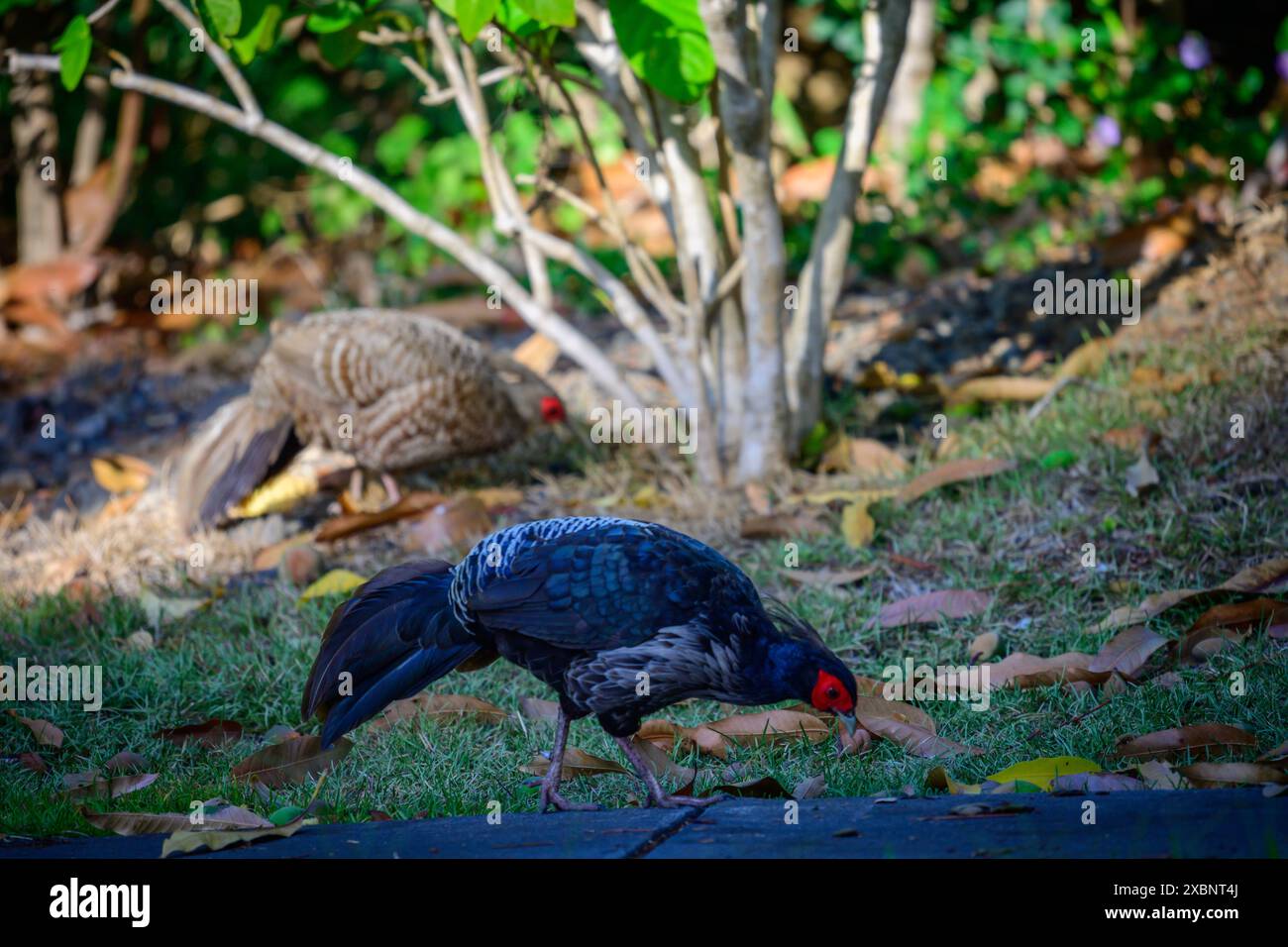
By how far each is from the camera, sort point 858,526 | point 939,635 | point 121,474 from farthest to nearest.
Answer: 1. point 121,474
2. point 858,526
3. point 939,635

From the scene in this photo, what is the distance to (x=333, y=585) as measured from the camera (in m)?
4.98

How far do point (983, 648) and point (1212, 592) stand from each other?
69 centimetres

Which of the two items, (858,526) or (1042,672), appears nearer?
(1042,672)

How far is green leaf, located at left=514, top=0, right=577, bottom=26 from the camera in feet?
12.9

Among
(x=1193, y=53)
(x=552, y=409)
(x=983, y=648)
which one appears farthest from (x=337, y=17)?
(x=1193, y=53)

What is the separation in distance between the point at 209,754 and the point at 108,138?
265 inches

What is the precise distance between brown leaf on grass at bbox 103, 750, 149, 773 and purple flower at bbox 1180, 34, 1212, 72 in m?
6.97

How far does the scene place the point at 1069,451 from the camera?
5.15 meters

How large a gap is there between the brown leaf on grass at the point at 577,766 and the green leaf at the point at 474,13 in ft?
6.54

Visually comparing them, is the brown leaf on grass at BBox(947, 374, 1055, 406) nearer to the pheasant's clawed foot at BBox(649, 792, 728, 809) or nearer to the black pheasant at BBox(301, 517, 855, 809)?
the black pheasant at BBox(301, 517, 855, 809)

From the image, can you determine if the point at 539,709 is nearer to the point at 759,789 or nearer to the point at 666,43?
the point at 759,789
